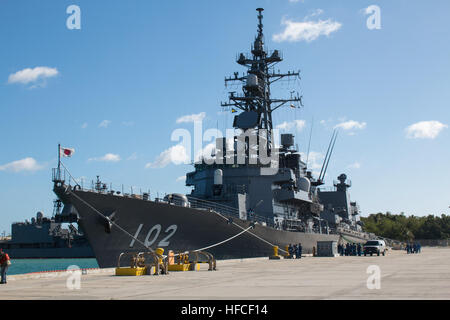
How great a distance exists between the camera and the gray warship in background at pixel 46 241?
63.5 meters

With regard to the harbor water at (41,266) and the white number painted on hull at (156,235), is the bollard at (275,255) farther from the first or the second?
the harbor water at (41,266)

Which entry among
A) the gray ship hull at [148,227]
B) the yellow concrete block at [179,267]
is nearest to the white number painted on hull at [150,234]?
the gray ship hull at [148,227]

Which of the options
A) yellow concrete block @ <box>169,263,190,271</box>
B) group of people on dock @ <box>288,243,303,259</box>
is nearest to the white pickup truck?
group of people on dock @ <box>288,243,303,259</box>

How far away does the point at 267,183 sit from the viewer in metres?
26.0

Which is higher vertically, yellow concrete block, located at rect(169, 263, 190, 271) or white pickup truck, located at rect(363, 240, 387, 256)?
yellow concrete block, located at rect(169, 263, 190, 271)

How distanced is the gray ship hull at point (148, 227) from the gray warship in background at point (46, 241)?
4590 cm

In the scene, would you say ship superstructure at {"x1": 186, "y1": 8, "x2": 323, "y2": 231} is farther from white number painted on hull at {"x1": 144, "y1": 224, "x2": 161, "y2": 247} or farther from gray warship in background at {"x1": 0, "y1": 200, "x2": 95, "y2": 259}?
gray warship in background at {"x1": 0, "y1": 200, "x2": 95, "y2": 259}

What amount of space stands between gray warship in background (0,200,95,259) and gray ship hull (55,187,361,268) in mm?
45897

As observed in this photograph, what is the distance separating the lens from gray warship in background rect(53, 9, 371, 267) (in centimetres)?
1669

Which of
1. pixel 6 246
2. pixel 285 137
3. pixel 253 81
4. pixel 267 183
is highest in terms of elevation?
pixel 253 81
